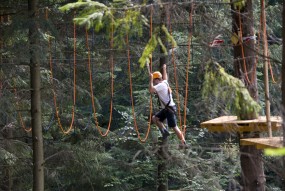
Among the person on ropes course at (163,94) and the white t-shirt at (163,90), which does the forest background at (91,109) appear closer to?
the person on ropes course at (163,94)

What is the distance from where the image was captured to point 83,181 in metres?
15.9

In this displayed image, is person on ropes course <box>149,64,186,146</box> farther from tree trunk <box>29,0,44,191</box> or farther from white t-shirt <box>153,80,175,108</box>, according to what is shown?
tree trunk <box>29,0,44,191</box>

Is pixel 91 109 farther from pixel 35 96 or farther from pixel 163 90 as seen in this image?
pixel 163 90

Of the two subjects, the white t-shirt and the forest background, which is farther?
the forest background

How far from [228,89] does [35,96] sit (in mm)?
7135

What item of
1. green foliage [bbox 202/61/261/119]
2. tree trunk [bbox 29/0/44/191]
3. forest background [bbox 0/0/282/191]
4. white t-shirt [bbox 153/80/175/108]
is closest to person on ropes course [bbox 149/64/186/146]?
white t-shirt [bbox 153/80/175/108]

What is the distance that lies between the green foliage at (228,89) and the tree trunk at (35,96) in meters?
5.89

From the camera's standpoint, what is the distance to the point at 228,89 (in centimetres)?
559

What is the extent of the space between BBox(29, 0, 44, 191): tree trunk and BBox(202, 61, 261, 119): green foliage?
589 cm

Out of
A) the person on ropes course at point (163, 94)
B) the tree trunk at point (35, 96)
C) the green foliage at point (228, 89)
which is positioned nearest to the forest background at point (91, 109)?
the tree trunk at point (35, 96)

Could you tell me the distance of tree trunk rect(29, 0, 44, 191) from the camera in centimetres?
1126

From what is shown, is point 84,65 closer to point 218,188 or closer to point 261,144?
point 218,188

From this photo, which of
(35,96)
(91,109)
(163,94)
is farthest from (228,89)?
(91,109)

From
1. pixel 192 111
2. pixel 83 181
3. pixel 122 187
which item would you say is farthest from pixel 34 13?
pixel 192 111
